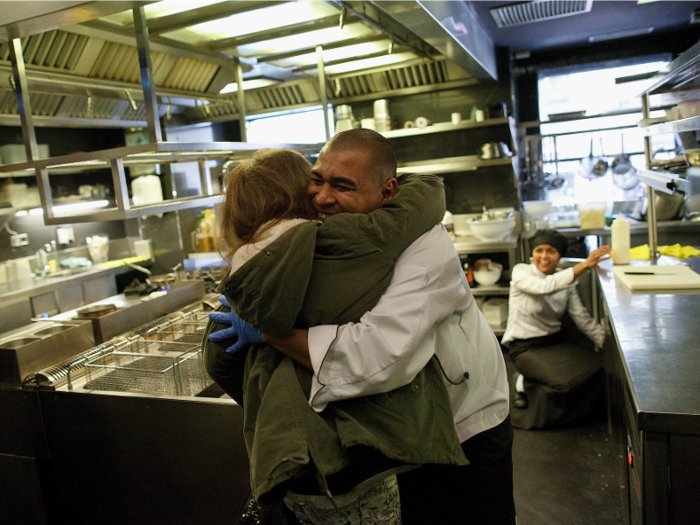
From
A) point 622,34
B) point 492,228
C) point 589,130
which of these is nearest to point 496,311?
point 492,228

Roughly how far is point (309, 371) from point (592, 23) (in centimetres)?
515

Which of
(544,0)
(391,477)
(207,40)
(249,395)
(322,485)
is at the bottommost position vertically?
(391,477)

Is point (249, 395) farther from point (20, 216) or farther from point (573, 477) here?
point (20, 216)

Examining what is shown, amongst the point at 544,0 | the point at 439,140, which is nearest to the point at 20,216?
the point at 439,140

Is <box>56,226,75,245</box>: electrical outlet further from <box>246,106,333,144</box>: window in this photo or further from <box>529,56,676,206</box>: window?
<box>529,56,676,206</box>: window

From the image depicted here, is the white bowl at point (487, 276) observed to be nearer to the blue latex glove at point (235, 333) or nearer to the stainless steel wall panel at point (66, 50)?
the stainless steel wall panel at point (66, 50)

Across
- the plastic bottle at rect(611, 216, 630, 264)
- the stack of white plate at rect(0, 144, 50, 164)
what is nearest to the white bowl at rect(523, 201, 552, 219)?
the plastic bottle at rect(611, 216, 630, 264)

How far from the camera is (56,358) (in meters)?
2.49

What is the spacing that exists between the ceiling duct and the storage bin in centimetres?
237

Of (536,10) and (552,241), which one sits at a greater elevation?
(536,10)

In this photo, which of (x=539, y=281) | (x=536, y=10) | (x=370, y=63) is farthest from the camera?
(x=536, y=10)

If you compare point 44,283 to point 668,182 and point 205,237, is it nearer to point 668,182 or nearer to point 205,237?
point 205,237

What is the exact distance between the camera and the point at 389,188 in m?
1.43

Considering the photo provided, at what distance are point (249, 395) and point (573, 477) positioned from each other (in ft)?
8.00
